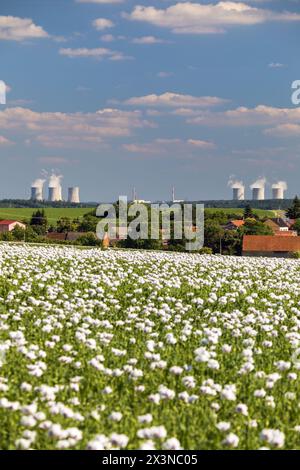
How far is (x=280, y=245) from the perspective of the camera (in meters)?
72.3

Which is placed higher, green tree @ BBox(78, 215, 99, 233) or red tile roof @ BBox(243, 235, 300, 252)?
green tree @ BBox(78, 215, 99, 233)

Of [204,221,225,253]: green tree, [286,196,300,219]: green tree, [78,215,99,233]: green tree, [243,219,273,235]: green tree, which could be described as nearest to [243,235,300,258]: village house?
[204,221,225,253]: green tree

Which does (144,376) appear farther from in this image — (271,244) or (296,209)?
(296,209)

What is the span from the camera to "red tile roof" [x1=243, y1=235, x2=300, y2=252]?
2830 inches

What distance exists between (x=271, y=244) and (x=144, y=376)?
64.5m

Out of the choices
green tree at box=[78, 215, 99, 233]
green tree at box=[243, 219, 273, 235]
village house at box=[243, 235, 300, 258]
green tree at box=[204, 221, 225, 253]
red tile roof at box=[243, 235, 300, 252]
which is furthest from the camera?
green tree at box=[78, 215, 99, 233]

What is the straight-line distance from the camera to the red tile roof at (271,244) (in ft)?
236

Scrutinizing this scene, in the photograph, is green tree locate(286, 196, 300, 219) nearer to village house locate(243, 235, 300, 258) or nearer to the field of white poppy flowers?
village house locate(243, 235, 300, 258)

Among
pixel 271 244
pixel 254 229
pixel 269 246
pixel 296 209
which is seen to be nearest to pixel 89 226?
pixel 254 229

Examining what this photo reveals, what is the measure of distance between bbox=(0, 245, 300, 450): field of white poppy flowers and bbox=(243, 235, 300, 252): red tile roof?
187 ft

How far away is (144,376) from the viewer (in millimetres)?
8773
